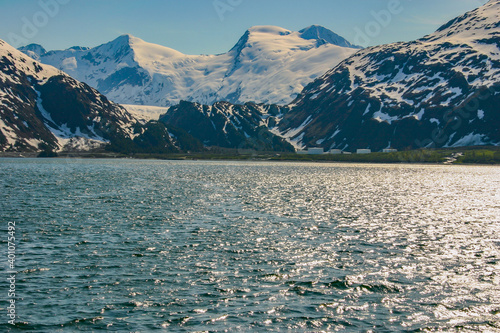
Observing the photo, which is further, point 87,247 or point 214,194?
point 214,194

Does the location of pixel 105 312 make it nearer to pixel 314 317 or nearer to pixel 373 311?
pixel 314 317

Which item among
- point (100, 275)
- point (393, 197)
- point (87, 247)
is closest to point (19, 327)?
point (100, 275)

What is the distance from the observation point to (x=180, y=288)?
39.5 m

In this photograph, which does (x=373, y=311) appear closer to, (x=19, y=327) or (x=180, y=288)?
(x=180, y=288)

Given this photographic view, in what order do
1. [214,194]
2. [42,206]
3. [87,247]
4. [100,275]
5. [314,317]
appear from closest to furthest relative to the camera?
[314,317] < [100,275] < [87,247] < [42,206] < [214,194]

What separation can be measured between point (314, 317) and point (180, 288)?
491 inches

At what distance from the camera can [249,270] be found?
150ft

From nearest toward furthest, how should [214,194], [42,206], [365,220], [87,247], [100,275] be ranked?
[100,275] < [87,247] < [365,220] < [42,206] < [214,194]

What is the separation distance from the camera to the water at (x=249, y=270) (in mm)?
32969

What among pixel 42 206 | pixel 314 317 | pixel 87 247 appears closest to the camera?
pixel 314 317

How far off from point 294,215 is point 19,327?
6023 centimetres

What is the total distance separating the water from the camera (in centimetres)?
3297

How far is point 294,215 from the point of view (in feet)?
281

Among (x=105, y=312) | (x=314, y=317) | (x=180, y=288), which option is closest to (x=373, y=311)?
(x=314, y=317)
